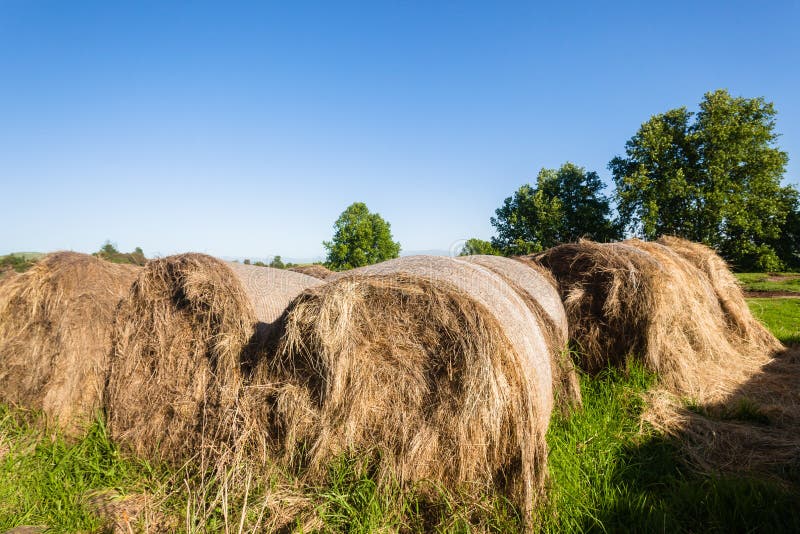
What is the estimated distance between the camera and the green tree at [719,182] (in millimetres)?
23328

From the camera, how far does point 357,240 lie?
29984mm

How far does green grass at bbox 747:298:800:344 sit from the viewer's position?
9.26 meters

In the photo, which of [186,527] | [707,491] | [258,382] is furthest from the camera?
[258,382]

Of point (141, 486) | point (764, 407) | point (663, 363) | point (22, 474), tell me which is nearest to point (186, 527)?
point (141, 486)

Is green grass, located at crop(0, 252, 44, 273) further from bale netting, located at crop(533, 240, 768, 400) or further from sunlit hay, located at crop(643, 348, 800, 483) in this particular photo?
sunlit hay, located at crop(643, 348, 800, 483)

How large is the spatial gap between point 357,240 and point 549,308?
25000 mm

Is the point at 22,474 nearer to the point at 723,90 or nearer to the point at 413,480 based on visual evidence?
the point at 413,480

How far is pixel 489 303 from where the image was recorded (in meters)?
3.82

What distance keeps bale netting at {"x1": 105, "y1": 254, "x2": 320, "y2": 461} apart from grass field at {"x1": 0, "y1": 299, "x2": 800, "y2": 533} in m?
0.32

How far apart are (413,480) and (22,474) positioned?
374cm

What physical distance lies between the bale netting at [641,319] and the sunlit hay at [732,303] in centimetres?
143

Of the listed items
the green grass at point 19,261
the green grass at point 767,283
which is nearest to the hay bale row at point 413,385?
the green grass at point 19,261

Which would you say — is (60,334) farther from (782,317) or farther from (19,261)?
(782,317)

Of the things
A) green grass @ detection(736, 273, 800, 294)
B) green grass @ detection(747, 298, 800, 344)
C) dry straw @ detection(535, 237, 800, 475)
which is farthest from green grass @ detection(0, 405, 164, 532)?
green grass @ detection(736, 273, 800, 294)
